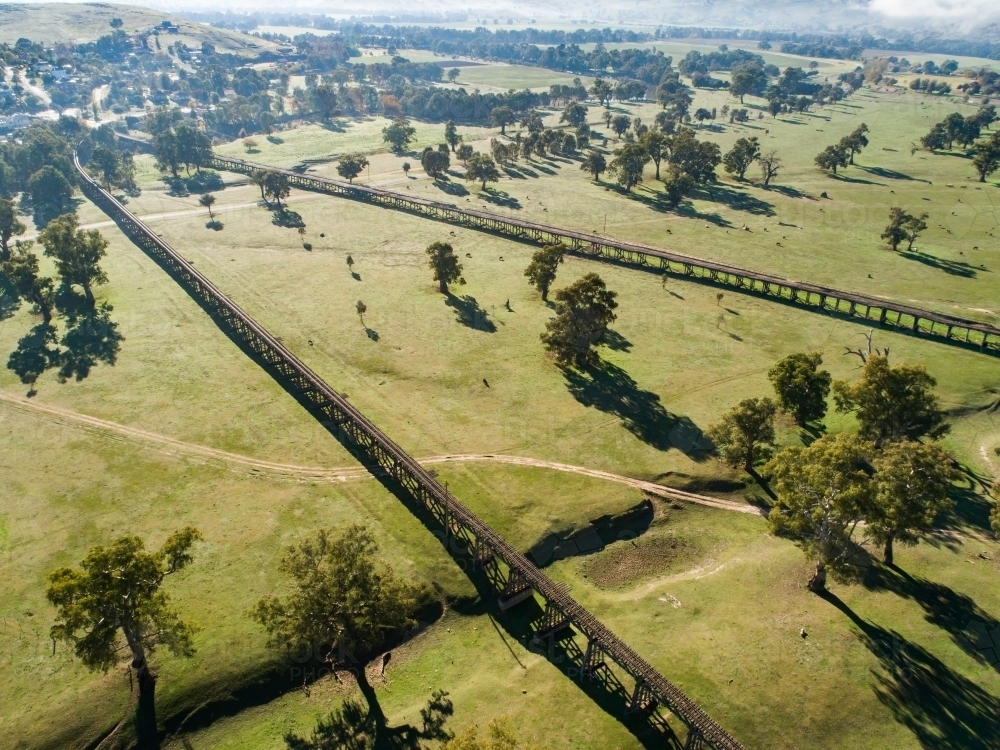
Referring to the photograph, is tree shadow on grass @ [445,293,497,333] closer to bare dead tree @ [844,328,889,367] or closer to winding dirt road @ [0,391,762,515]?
winding dirt road @ [0,391,762,515]

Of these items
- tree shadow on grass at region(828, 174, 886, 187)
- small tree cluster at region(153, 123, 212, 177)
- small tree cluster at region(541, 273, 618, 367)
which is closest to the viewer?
small tree cluster at region(541, 273, 618, 367)

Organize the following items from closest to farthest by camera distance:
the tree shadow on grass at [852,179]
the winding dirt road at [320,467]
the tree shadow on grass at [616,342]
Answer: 1. the winding dirt road at [320,467]
2. the tree shadow on grass at [616,342]
3. the tree shadow on grass at [852,179]

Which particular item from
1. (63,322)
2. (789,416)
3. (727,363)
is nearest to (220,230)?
(63,322)

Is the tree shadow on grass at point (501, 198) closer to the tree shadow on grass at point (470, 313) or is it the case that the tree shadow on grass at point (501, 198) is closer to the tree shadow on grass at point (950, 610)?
the tree shadow on grass at point (470, 313)

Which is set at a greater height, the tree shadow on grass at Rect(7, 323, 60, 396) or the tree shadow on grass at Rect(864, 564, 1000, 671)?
the tree shadow on grass at Rect(864, 564, 1000, 671)

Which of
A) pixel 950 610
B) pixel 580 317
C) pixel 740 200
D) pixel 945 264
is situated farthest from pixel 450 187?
pixel 950 610

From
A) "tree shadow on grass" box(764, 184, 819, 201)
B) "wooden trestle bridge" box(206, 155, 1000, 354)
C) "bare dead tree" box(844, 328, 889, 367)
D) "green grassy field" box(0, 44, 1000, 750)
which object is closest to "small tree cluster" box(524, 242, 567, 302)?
"green grassy field" box(0, 44, 1000, 750)

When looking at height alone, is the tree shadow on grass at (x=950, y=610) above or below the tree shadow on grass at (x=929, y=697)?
above

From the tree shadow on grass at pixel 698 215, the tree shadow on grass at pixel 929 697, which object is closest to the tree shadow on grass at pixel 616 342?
the tree shadow on grass at pixel 929 697
